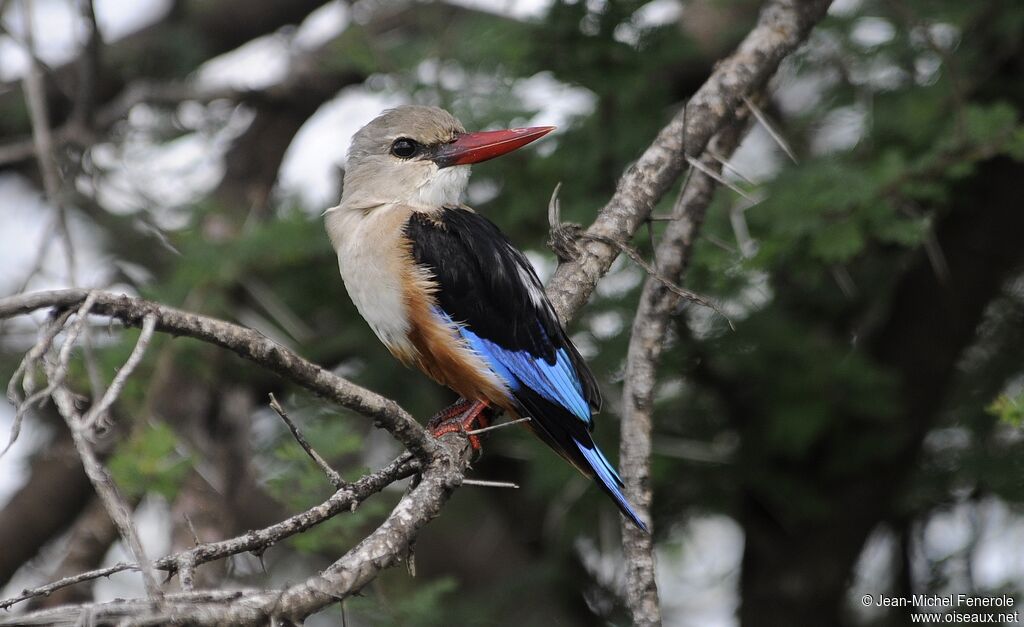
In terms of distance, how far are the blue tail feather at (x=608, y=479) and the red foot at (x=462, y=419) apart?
11.6 inches

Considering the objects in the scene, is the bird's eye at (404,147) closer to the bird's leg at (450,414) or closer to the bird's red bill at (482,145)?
the bird's red bill at (482,145)

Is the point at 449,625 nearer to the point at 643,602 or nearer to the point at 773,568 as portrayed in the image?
the point at 773,568

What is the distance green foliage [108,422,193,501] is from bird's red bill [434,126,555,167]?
4.28 ft

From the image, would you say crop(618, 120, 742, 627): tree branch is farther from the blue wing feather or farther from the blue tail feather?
the blue wing feather

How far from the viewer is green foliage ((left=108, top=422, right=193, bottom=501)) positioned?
3.54 meters

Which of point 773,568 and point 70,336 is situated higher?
point 70,336

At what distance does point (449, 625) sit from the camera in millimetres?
4445

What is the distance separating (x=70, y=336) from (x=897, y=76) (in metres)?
4.11

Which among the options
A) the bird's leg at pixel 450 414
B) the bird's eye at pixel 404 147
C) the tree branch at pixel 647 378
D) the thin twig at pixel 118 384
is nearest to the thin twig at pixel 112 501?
the thin twig at pixel 118 384

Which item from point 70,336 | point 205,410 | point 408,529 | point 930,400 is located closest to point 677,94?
point 930,400

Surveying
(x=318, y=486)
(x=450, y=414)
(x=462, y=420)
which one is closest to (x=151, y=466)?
(x=318, y=486)

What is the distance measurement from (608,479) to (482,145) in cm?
130

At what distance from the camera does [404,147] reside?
364 cm

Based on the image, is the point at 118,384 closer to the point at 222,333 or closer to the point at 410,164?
the point at 222,333
